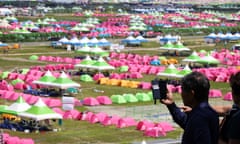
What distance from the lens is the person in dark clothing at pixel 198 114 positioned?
320 inches

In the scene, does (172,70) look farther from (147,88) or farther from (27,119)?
(27,119)

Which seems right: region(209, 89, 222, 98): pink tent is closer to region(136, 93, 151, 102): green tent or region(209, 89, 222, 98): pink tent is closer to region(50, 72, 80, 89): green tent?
region(136, 93, 151, 102): green tent

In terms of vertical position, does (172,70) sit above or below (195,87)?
below

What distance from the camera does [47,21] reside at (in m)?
128

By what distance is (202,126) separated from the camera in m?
8.13

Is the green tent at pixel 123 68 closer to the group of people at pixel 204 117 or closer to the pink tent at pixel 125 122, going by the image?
the pink tent at pixel 125 122

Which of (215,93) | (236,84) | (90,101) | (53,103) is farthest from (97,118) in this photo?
(236,84)

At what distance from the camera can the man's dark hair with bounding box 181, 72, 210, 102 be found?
838 centimetres

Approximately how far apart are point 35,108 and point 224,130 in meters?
25.7

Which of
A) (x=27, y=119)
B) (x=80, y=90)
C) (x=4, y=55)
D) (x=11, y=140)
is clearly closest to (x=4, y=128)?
(x=27, y=119)

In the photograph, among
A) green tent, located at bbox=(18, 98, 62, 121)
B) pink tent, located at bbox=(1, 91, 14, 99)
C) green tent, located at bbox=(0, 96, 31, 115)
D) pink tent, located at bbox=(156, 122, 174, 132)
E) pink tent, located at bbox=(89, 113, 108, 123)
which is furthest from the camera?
pink tent, located at bbox=(1, 91, 14, 99)

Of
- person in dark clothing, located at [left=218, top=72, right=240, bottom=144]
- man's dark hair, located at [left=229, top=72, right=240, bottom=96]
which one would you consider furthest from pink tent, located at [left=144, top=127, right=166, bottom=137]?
man's dark hair, located at [left=229, top=72, right=240, bottom=96]

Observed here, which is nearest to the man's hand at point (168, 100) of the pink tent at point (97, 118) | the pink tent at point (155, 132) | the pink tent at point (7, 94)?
the pink tent at point (155, 132)

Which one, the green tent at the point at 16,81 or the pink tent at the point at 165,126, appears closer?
the pink tent at the point at 165,126
